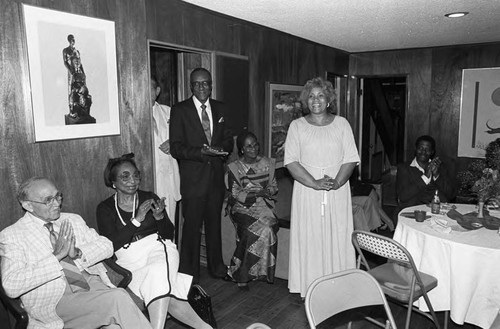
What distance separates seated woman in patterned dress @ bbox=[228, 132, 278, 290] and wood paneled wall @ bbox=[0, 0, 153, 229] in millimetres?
831

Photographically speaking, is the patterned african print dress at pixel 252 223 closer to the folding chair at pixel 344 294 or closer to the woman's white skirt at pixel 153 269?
the woman's white skirt at pixel 153 269

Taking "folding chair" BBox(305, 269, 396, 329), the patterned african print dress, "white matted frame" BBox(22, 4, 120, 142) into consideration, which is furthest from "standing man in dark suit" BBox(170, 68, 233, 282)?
"folding chair" BBox(305, 269, 396, 329)

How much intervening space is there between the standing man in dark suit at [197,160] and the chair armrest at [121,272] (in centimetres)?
116

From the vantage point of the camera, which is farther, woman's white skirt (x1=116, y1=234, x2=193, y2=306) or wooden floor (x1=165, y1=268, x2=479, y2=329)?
wooden floor (x1=165, y1=268, x2=479, y2=329)

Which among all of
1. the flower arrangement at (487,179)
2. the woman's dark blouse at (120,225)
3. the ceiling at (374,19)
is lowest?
the woman's dark blouse at (120,225)

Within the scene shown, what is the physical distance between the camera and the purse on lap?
3.00 meters

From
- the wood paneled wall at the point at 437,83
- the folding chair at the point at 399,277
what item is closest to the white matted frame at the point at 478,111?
the wood paneled wall at the point at 437,83

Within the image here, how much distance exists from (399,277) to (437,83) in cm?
473

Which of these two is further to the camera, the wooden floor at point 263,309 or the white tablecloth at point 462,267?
the wooden floor at point 263,309

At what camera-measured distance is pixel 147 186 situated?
144 inches

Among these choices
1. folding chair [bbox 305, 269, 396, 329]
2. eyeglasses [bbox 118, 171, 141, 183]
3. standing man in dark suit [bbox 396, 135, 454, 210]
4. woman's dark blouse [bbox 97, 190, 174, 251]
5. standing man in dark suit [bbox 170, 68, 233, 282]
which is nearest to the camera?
folding chair [bbox 305, 269, 396, 329]

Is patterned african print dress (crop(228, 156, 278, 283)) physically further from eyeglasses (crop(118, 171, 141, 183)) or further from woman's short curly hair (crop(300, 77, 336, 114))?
eyeglasses (crop(118, 171, 141, 183))

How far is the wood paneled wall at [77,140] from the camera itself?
102 inches

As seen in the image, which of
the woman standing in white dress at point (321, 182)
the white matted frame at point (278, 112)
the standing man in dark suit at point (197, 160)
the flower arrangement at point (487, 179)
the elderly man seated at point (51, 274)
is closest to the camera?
the elderly man seated at point (51, 274)
